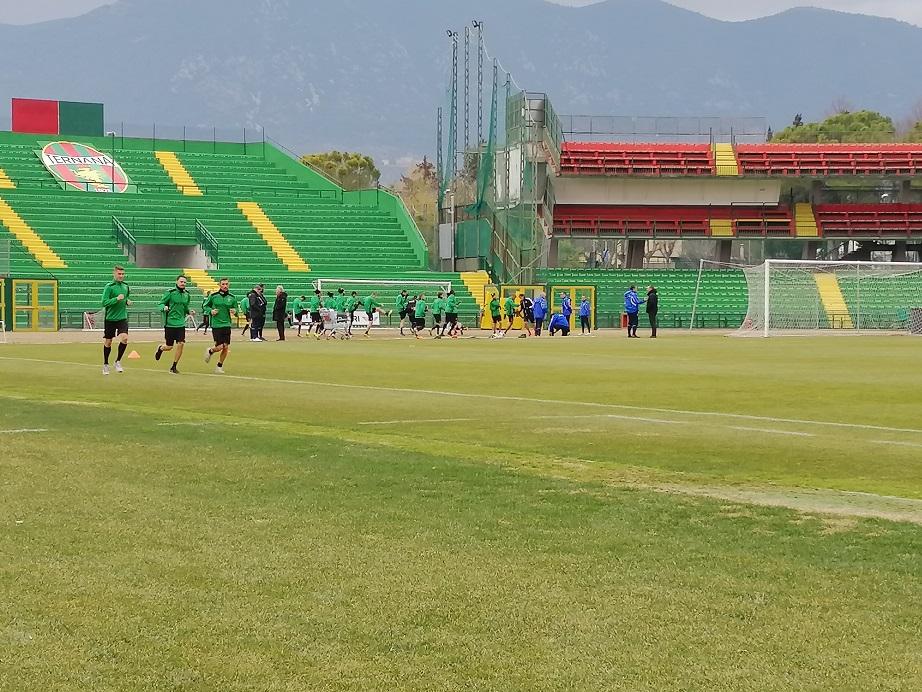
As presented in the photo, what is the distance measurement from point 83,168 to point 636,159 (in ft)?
92.8

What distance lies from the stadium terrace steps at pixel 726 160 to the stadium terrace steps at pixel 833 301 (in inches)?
550

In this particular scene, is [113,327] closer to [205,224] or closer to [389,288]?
[389,288]

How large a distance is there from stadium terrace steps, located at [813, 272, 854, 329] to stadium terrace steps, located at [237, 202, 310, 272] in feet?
75.0

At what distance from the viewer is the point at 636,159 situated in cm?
7481

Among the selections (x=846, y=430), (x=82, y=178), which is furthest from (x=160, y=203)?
(x=846, y=430)

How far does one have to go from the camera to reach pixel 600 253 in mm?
71562

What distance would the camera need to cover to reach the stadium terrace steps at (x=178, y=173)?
72.4 m

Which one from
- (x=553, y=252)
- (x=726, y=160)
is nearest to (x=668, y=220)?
(x=726, y=160)

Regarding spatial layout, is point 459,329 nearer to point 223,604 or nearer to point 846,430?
point 846,430

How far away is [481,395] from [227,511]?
473 inches

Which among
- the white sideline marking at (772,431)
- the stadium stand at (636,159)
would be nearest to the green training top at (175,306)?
the white sideline marking at (772,431)

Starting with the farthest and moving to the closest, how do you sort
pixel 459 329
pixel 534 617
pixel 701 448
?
pixel 459 329 → pixel 701 448 → pixel 534 617

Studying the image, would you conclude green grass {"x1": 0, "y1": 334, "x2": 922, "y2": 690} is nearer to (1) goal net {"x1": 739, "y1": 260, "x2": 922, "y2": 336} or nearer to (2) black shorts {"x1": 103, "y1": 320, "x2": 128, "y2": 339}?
(2) black shorts {"x1": 103, "y1": 320, "x2": 128, "y2": 339}

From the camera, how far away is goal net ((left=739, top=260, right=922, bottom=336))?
189 ft
